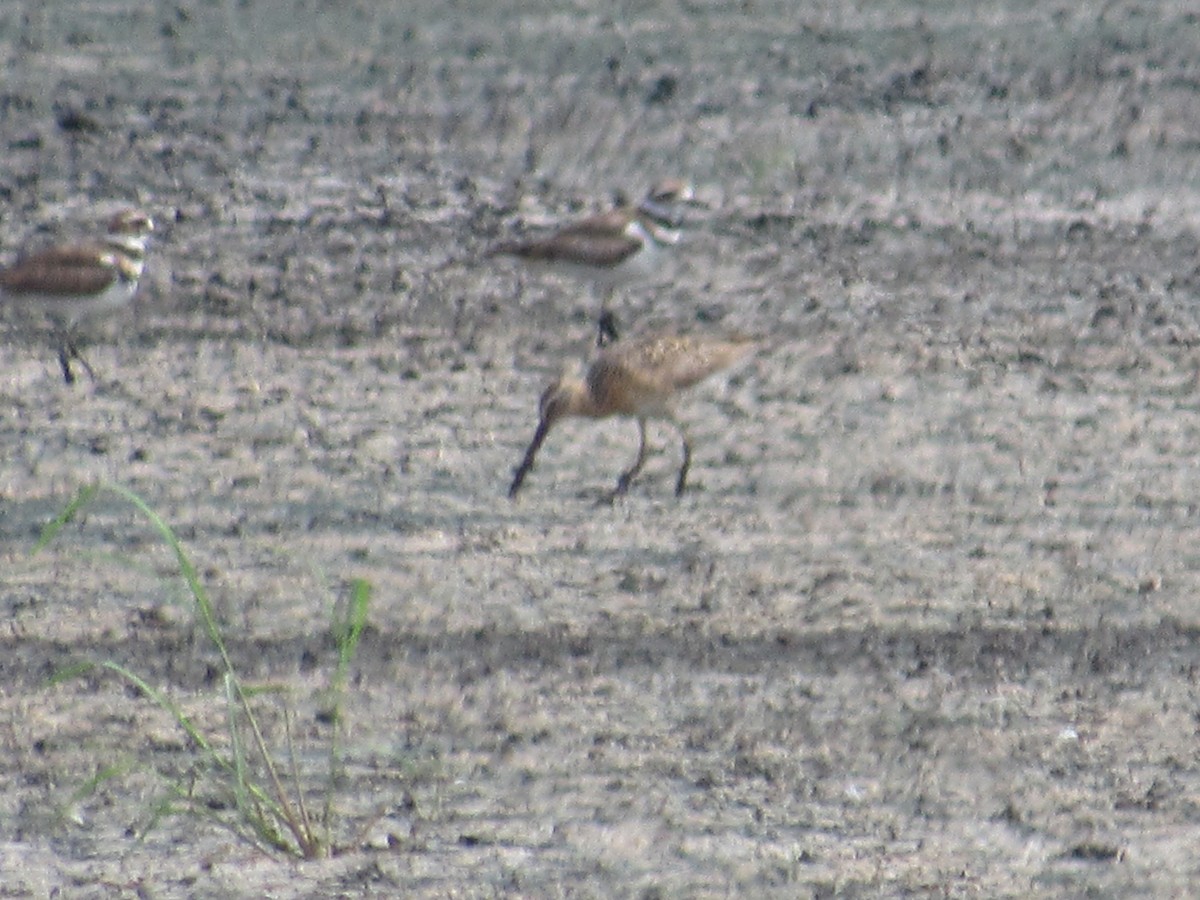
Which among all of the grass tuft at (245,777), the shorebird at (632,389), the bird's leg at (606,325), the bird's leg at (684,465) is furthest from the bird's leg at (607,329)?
the grass tuft at (245,777)

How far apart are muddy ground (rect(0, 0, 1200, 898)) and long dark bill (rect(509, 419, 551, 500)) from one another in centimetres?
5

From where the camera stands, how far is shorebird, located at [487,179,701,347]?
8094 mm

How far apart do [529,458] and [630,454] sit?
0.57 metres

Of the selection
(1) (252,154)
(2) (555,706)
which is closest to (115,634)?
(2) (555,706)

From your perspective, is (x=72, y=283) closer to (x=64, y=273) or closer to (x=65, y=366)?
(x=64, y=273)

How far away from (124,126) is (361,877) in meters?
7.23

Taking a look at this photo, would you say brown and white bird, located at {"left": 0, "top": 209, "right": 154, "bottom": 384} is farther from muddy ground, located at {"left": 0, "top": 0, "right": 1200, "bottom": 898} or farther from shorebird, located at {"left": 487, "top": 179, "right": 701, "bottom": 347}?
shorebird, located at {"left": 487, "top": 179, "right": 701, "bottom": 347}

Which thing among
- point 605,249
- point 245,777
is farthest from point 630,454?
point 245,777

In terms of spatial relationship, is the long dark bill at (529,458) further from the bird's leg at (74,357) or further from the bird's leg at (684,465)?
the bird's leg at (74,357)

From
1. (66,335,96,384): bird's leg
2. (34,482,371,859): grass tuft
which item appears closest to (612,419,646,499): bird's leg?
(34,482,371,859): grass tuft

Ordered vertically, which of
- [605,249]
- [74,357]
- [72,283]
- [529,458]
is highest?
[605,249]

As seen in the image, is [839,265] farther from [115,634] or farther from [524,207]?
[115,634]

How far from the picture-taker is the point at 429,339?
26.4ft

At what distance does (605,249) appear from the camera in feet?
26.5
